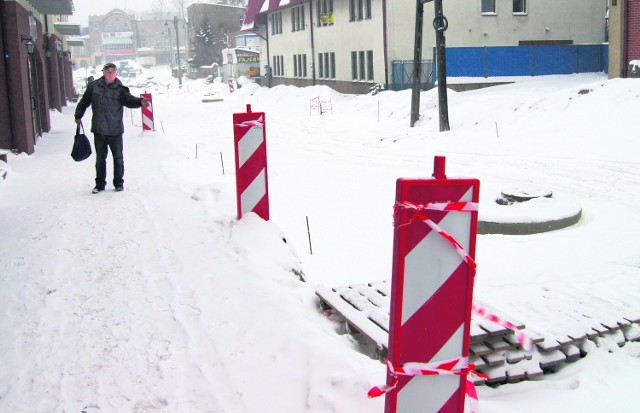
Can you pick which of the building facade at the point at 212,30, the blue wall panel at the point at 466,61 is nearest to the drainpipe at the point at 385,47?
the blue wall panel at the point at 466,61

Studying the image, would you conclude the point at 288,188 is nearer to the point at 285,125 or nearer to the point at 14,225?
the point at 14,225

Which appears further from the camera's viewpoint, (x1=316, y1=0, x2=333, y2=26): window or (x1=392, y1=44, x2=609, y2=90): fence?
(x1=316, y1=0, x2=333, y2=26): window

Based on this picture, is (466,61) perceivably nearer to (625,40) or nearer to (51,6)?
(625,40)

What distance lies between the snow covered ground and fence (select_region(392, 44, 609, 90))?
1571 centimetres

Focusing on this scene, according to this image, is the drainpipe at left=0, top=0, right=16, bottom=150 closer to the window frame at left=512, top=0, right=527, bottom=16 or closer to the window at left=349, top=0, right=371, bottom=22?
the window at left=349, top=0, right=371, bottom=22

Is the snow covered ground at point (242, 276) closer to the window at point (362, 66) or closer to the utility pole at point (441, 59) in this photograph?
the utility pole at point (441, 59)

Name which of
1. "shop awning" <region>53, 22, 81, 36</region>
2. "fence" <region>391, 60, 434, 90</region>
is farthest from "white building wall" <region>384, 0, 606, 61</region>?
"shop awning" <region>53, 22, 81, 36</region>

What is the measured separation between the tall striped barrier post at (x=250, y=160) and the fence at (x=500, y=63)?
77.5 ft

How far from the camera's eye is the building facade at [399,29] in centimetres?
2997

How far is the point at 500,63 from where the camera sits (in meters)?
29.5

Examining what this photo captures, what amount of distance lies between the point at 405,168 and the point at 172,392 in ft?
32.7

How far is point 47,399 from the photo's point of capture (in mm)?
3459

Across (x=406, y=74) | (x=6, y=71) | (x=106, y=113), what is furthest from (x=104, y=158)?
(x=406, y=74)

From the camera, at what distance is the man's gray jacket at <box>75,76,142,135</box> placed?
9.01m
